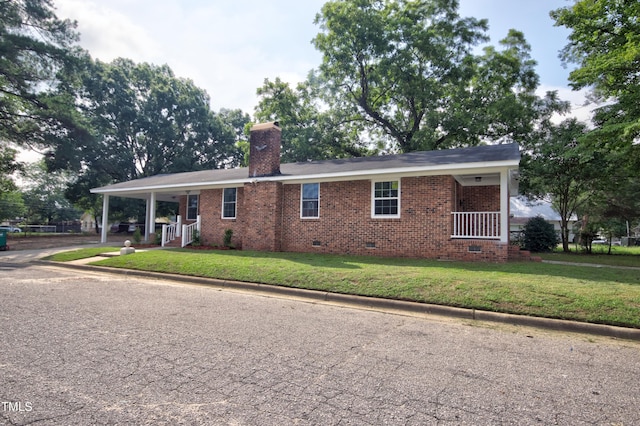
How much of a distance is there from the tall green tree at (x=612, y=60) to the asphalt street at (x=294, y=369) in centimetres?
954

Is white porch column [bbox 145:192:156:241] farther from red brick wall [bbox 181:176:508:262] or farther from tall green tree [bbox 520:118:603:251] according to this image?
tall green tree [bbox 520:118:603:251]

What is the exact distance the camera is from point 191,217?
704 inches

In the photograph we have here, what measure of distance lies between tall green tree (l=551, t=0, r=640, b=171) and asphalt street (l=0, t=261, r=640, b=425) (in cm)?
954

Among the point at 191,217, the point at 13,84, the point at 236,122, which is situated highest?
the point at 236,122

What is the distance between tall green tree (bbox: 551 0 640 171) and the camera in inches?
433

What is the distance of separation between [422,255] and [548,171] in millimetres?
11548

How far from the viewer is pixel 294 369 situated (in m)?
3.56

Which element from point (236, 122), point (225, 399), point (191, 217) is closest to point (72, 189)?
point (236, 122)

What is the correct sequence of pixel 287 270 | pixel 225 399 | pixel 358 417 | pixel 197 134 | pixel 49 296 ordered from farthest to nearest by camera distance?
1. pixel 197 134
2. pixel 287 270
3. pixel 49 296
4. pixel 225 399
5. pixel 358 417

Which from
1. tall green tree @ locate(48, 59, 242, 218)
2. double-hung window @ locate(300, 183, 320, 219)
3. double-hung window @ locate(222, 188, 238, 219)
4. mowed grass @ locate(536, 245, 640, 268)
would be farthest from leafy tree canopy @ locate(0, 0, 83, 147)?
mowed grass @ locate(536, 245, 640, 268)

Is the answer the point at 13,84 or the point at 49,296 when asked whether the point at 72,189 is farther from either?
the point at 49,296

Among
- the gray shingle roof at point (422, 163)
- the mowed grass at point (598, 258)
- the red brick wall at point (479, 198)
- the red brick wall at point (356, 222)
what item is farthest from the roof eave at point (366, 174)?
the mowed grass at point (598, 258)

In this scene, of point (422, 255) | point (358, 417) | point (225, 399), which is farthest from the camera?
point (422, 255)

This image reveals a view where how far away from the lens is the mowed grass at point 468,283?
5.76 m
